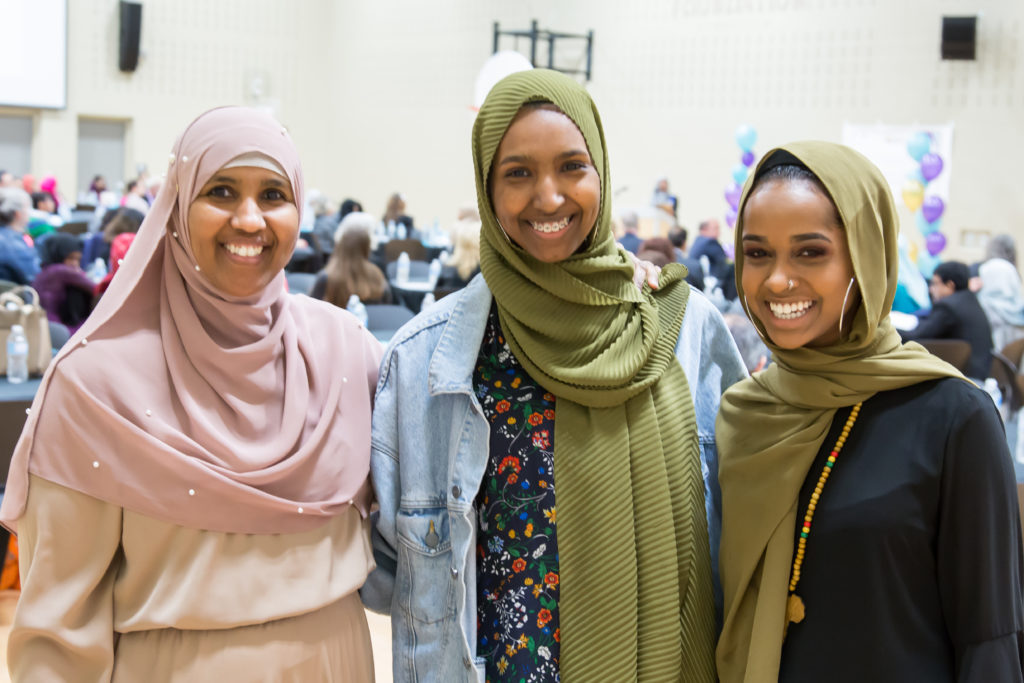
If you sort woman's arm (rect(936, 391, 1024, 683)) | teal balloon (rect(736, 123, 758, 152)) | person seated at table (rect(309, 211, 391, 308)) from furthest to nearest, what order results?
teal balloon (rect(736, 123, 758, 152)) → person seated at table (rect(309, 211, 391, 308)) → woman's arm (rect(936, 391, 1024, 683))

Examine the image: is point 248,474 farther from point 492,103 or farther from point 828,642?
point 828,642

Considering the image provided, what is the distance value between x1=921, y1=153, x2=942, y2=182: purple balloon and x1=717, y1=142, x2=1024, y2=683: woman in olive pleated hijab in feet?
30.8

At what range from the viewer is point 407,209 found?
16.6 metres

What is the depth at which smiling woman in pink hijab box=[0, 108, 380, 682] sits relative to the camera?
5.01 ft

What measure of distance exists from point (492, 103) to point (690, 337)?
0.55m

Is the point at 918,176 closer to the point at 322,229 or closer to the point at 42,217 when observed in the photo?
the point at 322,229

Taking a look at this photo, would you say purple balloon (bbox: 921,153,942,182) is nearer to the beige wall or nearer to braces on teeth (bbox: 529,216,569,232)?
the beige wall

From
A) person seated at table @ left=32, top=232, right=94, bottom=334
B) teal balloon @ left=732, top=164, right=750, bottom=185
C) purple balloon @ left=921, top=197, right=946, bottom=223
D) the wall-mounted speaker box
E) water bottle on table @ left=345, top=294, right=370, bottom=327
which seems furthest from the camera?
the wall-mounted speaker box

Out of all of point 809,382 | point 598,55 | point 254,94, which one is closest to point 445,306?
point 809,382

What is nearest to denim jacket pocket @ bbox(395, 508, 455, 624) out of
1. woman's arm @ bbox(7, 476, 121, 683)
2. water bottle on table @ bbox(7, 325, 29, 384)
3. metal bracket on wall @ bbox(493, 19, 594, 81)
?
woman's arm @ bbox(7, 476, 121, 683)

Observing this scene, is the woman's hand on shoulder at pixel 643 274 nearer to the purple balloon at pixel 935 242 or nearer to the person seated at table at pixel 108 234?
the person seated at table at pixel 108 234

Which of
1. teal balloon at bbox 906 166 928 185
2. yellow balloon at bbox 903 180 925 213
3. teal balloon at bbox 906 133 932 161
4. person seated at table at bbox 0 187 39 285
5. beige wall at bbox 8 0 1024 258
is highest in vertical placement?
beige wall at bbox 8 0 1024 258

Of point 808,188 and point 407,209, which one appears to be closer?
point 808,188

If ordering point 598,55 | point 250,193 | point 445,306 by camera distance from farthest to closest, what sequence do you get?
point 598,55 → point 445,306 → point 250,193
